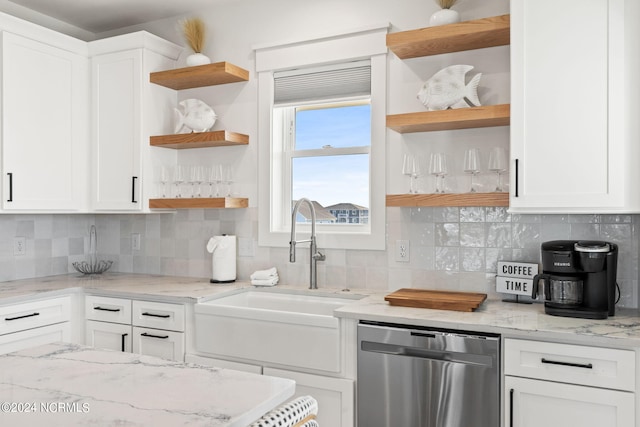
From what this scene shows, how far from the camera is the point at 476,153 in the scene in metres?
2.47

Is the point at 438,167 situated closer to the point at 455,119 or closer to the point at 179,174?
the point at 455,119

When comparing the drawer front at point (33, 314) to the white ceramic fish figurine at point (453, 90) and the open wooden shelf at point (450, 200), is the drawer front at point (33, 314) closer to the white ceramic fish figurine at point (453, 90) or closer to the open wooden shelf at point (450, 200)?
the open wooden shelf at point (450, 200)

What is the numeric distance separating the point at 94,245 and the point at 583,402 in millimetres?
3336

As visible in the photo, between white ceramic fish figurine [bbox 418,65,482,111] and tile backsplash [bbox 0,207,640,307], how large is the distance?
0.55 metres

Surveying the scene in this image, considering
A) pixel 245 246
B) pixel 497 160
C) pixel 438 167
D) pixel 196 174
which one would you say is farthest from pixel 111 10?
pixel 497 160

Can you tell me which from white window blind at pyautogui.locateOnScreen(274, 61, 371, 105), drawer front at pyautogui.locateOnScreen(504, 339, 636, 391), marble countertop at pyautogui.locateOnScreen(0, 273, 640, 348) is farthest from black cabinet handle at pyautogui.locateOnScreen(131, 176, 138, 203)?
drawer front at pyautogui.locateOnScreen(504, 339, 636, 391)

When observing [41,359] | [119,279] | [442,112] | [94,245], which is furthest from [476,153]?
[94,245]

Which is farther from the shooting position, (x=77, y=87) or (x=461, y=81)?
(x=77, y=87)

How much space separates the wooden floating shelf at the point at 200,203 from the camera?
2992 millimetres

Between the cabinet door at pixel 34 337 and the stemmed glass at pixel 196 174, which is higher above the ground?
the stemmed glass at pixel 196 174

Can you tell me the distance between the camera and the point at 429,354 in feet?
6.79

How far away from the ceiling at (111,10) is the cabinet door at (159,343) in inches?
81.1

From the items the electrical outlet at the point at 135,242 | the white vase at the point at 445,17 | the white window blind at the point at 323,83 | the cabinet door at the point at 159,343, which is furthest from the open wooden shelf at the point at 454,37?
the electrical outlet at the point at 135,242

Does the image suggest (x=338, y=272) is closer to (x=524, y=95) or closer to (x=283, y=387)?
(x=524, y=95)
